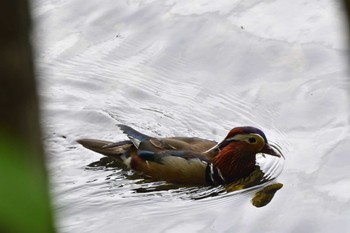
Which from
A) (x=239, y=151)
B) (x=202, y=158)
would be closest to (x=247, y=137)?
(x=239, y=151)

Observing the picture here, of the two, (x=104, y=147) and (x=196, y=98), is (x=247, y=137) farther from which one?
(x=104, y=147)

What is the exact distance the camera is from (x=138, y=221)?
4.67m

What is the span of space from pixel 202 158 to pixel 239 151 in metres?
0.22

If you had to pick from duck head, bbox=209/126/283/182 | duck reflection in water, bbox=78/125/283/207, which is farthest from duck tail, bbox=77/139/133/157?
duck head, bbox=209/126/283/182

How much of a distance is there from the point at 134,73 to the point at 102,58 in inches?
12.4

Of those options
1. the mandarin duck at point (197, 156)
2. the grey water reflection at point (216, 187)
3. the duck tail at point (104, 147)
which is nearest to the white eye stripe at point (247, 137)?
the mandarin duck at point (197, 156)

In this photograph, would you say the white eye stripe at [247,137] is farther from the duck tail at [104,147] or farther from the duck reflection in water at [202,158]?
the duck tail at [104,147]

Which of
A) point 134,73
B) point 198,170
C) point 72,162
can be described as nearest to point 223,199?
point 198,170

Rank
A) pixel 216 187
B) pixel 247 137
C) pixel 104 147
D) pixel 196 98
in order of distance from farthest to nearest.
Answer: pixel 196 98
pixel 104 147
pixel 247 137
pixel 216 187

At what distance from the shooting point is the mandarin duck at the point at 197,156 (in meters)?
5.17

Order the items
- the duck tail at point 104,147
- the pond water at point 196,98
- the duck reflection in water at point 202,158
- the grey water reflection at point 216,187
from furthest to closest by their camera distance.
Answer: the duck tail at point 104,147 → the duck reflection in water at point 202,158 → the grey water reflection at point 216,187 → the pond water at point 196,98

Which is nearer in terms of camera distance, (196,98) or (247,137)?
(247,137)

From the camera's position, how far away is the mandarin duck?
5172 millimetres

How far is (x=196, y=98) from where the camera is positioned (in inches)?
231
